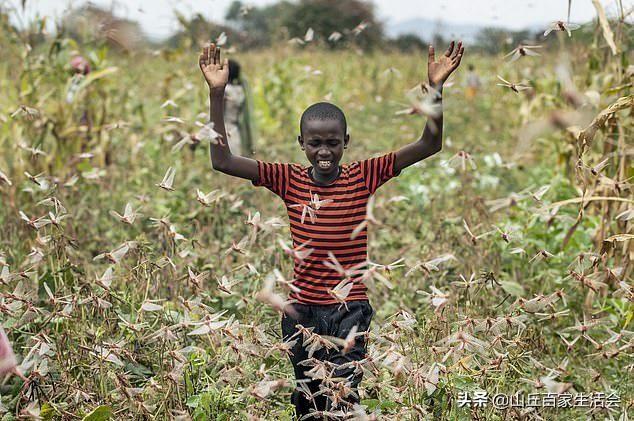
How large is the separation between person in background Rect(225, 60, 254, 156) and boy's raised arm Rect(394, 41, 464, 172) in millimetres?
3884

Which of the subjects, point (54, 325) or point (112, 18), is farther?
point (112, 18)

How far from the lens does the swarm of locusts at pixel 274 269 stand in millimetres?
1929

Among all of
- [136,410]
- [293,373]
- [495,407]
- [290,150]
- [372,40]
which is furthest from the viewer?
[372,40]

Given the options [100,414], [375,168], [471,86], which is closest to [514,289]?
[375,168]

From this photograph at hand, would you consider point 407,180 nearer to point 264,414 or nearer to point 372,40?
point 264,414

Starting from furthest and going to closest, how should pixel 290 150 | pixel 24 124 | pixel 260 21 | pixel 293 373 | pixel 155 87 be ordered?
1. pixel 260 21
2. pixel 155 87
3. pixel 290 150
4. pixel 24 124
5. pixel 293 373

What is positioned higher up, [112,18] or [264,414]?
[112,18]

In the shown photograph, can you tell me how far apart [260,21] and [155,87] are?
160 feet

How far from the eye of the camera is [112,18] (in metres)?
5.16

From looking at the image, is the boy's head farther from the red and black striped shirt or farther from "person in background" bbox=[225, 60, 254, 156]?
"person in background" bbox=[225, 60, 254, 156]

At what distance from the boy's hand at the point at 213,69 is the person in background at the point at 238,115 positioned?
381cm

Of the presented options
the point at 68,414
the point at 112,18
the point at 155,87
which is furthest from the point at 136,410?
the point at 155,87

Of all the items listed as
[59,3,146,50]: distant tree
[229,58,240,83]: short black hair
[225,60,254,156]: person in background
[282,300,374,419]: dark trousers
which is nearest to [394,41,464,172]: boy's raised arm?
[282,300,374,419]: dark trousers

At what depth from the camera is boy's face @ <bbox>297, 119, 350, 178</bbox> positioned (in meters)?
2.03
